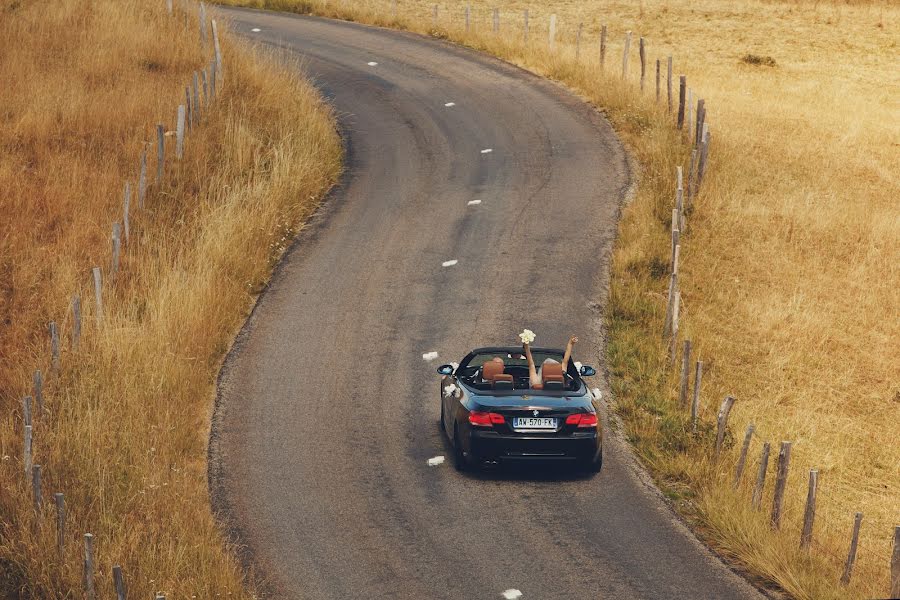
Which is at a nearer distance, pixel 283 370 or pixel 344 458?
pixel 344 458

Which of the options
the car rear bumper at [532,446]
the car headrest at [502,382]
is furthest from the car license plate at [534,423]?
the car headrest at [502,382]

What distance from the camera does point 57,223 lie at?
2083 centimetres

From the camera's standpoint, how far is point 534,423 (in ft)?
45.0

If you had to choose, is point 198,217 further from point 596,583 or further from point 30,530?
point 596,583

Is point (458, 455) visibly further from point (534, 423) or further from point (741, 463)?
point (741, 463)

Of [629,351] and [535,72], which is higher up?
[535,72]

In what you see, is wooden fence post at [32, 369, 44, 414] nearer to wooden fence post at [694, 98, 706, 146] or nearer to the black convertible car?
the black convertible car

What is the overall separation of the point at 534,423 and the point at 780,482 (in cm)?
268

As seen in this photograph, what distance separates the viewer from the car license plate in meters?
13.7

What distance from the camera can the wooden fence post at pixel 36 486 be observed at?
1139 centimetres

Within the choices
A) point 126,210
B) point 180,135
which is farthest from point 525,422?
point 180,135

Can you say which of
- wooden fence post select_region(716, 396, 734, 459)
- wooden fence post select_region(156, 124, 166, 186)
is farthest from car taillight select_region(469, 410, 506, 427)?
wooden fence post select_region(156, 124, 166, 186)

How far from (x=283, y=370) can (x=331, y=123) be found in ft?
43.4

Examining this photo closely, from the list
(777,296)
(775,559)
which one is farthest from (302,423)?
(777,296)
